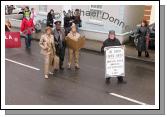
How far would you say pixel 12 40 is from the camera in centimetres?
1619

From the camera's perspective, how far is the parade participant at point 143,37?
14.4 metres

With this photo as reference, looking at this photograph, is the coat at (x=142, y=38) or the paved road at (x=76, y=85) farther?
the coat at (x=142, y=38)

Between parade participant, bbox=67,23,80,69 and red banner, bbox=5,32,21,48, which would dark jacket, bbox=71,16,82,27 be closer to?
red banner, bbox=5,32,21,48

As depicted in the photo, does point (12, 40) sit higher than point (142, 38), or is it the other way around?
point (142, 38)

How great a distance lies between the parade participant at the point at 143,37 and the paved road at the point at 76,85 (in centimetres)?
79

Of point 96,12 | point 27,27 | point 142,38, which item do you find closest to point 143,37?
point 142,38

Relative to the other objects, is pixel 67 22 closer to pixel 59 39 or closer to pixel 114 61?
pixel 59 39

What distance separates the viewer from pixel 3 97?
32.0 ft

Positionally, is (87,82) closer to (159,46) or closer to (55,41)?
(55,41)

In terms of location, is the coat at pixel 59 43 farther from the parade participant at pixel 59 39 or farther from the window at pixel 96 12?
the window at pixel 96 12

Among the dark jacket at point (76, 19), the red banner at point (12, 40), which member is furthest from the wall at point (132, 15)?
the red banner at point (12, 40)

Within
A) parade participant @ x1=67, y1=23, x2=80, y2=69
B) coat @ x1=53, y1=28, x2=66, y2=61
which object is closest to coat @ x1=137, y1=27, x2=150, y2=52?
parade participant @ x1=67, y1=23, x2=80, y2=69

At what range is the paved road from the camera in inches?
385

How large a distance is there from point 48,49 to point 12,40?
16.9 feet
